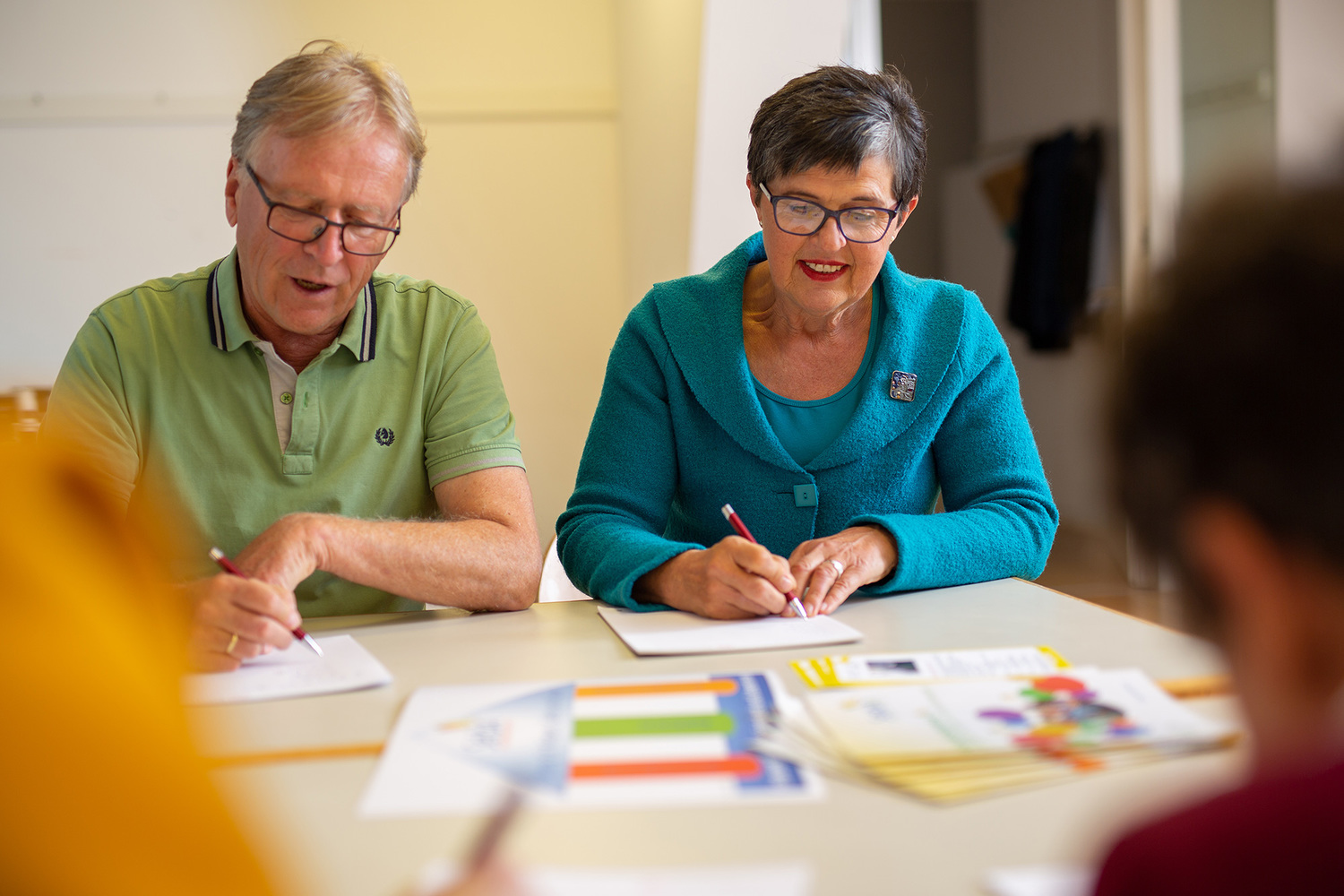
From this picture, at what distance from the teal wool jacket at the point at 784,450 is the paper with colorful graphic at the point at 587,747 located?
59 cm

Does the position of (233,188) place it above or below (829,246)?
above

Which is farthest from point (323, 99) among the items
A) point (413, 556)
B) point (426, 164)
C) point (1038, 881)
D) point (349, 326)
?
point (426, 164)

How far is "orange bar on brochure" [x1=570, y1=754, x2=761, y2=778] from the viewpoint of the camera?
828 millimetres

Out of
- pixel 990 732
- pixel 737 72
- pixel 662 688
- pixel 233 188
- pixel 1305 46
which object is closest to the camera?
pixel 990 732

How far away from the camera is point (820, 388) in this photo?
1.77 m

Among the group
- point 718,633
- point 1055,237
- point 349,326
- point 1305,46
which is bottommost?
point 718,633

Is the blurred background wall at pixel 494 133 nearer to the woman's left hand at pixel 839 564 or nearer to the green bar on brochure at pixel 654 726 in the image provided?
the woman's left hand at pixel 839 564

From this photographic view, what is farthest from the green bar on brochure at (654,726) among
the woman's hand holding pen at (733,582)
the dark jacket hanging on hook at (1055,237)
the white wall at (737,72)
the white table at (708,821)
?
the dark jacket hanging on hook at (1055,237)

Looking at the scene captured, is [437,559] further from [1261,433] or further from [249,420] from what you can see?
[1261,433]

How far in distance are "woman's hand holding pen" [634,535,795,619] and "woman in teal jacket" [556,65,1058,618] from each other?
16 centimetres

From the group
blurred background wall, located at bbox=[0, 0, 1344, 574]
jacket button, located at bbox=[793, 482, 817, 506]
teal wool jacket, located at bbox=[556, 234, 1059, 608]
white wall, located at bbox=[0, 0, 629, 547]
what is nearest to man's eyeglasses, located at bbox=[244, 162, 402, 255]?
teal wool jacket, located at bbox=[556, 234, 1059, 608]

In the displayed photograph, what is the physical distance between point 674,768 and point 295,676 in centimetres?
50

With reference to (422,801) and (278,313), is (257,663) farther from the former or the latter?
(278,313)

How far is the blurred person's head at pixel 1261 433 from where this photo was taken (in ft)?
1.29
